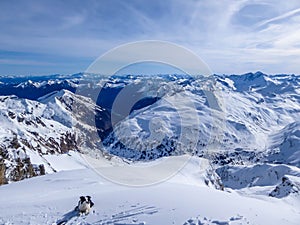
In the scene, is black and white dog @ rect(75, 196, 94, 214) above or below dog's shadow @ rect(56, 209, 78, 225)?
above

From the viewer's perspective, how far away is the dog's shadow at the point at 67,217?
21.6 m

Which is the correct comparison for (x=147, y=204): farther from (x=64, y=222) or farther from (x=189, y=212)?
(x=64, y=222)

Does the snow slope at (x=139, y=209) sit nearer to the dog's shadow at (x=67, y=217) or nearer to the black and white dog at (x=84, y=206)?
the dog's shadow at (x=67, y=217)

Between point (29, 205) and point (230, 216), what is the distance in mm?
15167

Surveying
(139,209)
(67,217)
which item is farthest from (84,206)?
(139,209)

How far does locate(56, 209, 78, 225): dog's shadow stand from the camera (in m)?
21.6

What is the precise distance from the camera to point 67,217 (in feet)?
73.2

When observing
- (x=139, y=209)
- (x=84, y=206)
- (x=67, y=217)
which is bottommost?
(x=67, y=217)

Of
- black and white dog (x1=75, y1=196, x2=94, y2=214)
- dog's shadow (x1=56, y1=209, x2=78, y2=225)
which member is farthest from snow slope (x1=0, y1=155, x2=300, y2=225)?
black and white dog (x1=75, y1=196, x2=94, y2=214)

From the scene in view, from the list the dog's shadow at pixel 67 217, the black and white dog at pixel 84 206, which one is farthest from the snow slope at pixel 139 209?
the black and white dog at pixel 84 206

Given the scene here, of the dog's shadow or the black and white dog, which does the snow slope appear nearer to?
the dog's shadow

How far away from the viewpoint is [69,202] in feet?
82.4

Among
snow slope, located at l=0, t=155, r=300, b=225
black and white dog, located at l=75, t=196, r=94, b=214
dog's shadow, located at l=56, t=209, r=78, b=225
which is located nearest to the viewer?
snow slope, located at l=0, t=155, r=300, b=225

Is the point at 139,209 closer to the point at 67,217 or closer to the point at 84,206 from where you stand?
the point at 84,206
